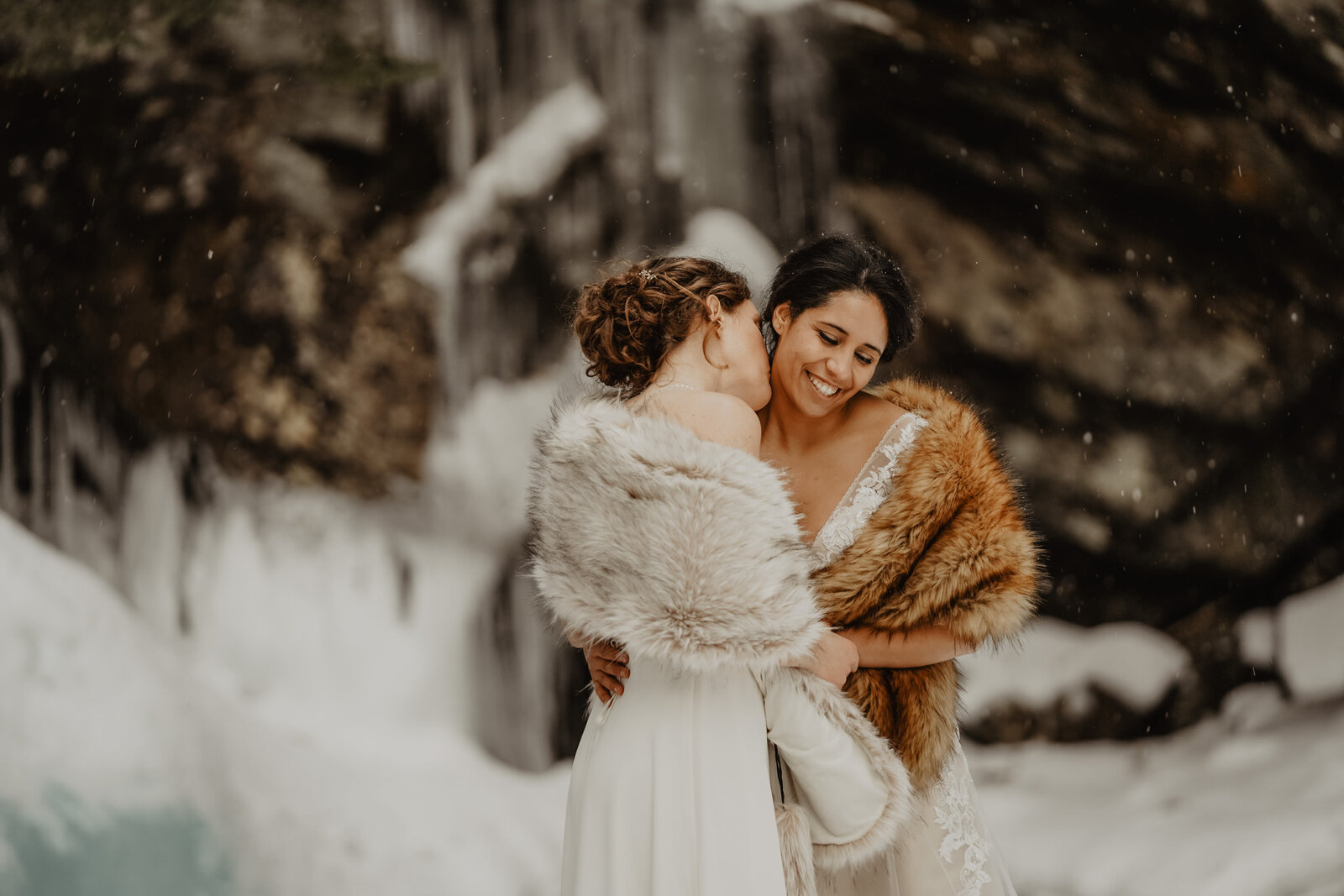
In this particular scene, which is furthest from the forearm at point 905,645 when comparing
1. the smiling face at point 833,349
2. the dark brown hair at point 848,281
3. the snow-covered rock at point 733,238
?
the snow-covered rock at point 733,238

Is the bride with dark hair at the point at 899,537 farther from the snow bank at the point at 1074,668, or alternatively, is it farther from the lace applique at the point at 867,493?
the snow bank at the point at 1074,668

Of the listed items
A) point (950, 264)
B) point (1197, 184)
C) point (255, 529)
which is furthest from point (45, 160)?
point (1197, 184)

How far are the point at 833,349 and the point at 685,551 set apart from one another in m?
0.55

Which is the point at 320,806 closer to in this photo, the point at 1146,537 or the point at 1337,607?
the point at 1146,537

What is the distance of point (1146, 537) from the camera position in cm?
433

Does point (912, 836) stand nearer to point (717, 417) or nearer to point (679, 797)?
point (679, 797)

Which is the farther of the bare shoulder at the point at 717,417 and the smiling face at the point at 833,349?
the smiling face at the point at 833,349

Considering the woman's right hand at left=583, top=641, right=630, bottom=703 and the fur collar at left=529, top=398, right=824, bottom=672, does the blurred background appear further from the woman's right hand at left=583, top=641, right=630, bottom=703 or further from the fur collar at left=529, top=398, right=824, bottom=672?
the fur collar at left=529, top=398, right=824, bottom=672

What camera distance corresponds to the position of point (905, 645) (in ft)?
5.39

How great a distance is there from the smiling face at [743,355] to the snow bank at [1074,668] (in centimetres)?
305

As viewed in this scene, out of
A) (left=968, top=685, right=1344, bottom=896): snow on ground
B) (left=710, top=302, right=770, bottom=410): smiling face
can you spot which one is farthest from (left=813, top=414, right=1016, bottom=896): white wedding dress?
(left=968, top=685, right=1344, bottom=896): snow on ground

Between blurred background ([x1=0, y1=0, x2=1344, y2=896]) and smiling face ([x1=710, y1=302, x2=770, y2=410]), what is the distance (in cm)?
259

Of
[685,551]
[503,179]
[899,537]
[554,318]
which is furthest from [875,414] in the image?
[503,179]

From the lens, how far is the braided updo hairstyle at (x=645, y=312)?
1529 mm
